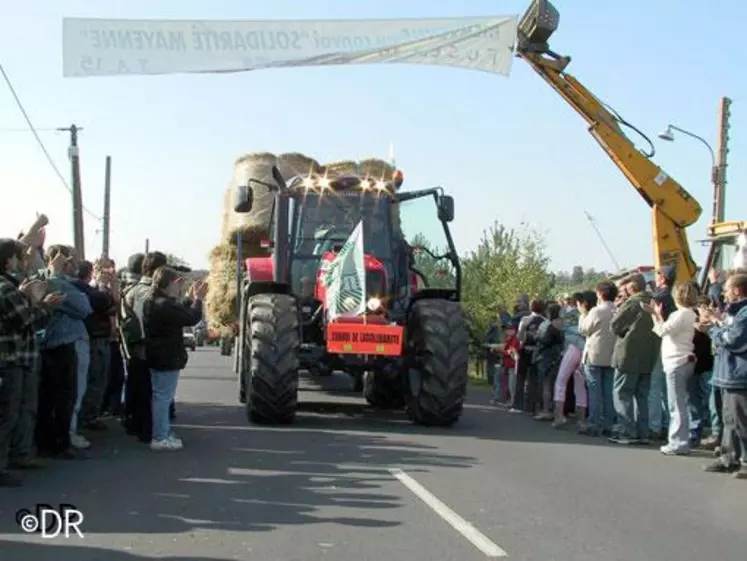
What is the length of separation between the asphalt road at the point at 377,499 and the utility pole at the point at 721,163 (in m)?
13.1

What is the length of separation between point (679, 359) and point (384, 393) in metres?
4.49

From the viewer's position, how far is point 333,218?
12.0 meters

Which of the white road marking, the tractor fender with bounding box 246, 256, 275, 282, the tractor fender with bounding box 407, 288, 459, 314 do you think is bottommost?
the white road marking

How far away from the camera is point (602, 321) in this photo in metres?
11.1

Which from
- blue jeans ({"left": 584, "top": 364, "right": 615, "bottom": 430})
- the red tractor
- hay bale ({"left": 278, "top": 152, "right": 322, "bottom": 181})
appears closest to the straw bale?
hay bale ({"left": 278, "top": 152, "right": 322, "bottom": 181})

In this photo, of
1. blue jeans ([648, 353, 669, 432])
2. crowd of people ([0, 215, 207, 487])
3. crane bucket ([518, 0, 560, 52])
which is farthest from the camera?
crane bucket ([518, 0, 560, 52])

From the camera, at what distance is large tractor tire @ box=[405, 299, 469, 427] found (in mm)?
10250

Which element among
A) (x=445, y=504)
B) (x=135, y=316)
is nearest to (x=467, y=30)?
(x=135, y=316)

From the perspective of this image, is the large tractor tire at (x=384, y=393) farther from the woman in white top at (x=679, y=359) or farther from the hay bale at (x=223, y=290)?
the hay bale at (x=223, y=290)

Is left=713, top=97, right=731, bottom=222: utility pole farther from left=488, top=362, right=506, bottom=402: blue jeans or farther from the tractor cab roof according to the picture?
the tractor cab roof

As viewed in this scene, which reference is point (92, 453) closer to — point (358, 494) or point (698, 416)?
point (358, 494)

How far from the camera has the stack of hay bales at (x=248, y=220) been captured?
55.4ft

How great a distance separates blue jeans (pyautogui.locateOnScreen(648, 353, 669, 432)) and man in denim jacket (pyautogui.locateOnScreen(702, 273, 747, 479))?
2.15 m

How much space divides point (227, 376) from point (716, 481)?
40.0 ft
